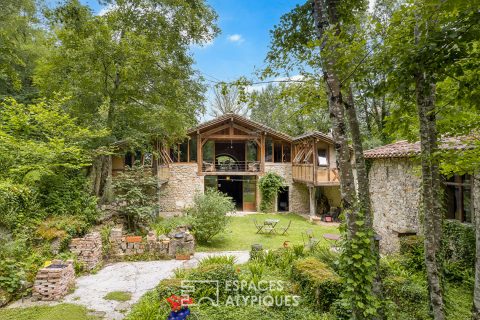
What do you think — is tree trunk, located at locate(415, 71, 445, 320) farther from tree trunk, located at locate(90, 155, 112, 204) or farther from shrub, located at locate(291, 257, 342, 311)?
tree trunk, located at locate(90, 155, 112, 204)

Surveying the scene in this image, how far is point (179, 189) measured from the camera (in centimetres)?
1816

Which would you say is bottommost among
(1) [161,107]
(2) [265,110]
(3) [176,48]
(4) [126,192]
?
(4) [126,192]

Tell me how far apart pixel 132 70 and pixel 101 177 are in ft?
15.9

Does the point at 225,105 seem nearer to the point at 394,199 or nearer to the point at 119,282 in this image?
the point at 394,199

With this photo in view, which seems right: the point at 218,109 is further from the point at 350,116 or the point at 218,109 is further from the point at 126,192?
the point at 350,116

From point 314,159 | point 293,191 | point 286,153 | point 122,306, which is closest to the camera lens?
point 122,306

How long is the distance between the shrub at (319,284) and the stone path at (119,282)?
308 centimetres

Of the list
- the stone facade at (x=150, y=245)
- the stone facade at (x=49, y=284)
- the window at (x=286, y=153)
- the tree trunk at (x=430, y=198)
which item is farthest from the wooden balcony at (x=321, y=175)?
the stone facade at (x=49, y=284)

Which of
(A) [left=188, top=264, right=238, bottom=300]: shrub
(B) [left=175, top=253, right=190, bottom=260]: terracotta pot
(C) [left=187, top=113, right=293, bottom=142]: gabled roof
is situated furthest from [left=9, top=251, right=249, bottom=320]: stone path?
(C) [left=187, top=113, right=293, bottom=142]: gabled roof

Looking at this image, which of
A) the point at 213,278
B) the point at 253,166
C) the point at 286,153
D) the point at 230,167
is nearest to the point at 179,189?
the point at 230,167

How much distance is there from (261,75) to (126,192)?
8.96 m

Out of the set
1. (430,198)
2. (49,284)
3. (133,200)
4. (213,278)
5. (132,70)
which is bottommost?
(49,284)

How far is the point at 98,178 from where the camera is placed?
11.9 meters

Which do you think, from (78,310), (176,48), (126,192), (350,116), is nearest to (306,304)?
(350,116)
